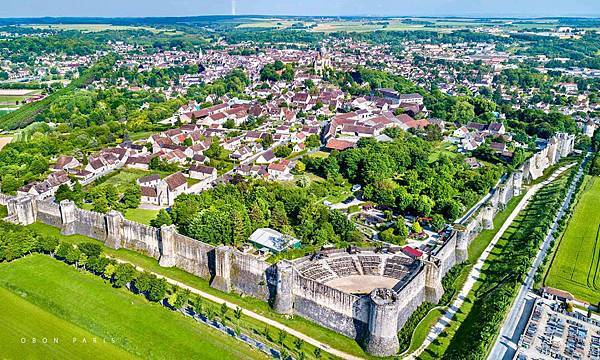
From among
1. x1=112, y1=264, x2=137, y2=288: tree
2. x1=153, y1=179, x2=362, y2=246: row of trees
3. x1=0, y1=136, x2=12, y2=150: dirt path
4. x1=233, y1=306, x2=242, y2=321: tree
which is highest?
x1=153, y1=179, x2=362, y2=246: row of trees

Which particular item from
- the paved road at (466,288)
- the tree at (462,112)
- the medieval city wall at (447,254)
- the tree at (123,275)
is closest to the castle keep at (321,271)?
the medieval city wall at (447,254)

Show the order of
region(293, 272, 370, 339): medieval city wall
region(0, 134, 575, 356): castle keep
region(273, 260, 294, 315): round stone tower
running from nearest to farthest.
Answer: region(0, 134, 575, 356): castle keep < region(293, 272, 370, 339): medieval city wall < region(273, 260, 294, 315): round stone tower

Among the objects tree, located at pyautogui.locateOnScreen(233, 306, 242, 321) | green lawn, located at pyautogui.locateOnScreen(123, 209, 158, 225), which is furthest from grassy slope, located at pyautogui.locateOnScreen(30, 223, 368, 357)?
green lawn, located at pyautogui.locateOnScreen(123, 209, 158, 225)

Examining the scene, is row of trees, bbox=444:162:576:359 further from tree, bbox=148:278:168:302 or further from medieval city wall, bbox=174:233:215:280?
tree, bbox=148:278:168:302

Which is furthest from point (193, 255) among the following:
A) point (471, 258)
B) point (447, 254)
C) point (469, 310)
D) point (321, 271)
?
point (471, 258)

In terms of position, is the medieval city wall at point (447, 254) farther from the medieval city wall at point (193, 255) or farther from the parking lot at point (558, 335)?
the medieval city wall at point (193, 255)
